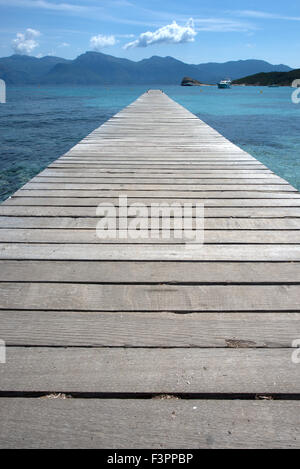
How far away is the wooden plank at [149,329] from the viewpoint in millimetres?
1319

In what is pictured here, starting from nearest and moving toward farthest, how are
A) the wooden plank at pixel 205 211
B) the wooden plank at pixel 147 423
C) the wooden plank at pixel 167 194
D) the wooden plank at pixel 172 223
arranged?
1. the wooden plank at pixel 147 423
2. the wooden plank at pixel 172 223
3. the wooden plank at pixel 205 211
4. the wooden plank at pixel 167 194

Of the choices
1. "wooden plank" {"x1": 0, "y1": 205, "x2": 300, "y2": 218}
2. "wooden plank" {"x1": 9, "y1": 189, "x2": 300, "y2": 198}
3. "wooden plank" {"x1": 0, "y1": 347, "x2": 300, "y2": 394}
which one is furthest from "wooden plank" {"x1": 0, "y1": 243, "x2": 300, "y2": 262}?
"wooden plank" {"x1": 9, "y1": 189, "x2": 300, "y2": 198}

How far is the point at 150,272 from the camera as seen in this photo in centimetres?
181

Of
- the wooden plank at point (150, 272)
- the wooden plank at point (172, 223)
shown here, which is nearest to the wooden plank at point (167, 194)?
the wooden plank at point (172, 223)

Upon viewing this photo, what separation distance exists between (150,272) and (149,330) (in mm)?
467

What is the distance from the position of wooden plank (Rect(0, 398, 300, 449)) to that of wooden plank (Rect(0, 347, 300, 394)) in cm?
5

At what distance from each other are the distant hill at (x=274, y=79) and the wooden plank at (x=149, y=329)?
10438cm

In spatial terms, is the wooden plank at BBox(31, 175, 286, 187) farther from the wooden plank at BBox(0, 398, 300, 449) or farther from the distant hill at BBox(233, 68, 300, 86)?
the distant hill at BBox(233, 68, 300, 86)

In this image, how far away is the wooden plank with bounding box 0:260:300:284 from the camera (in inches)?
68.4

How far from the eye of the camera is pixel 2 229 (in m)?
2.29

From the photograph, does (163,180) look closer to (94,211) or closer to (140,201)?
(140,201)

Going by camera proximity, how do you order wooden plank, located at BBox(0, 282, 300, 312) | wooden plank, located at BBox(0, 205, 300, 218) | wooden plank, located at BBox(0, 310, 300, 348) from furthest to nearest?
wooden plank, located at BBox(0, 205, 300, 218), wooden plank, located at BBox(0, 282, 300, 312), wooden plank, located at BBox(0, 310, 300, 348)

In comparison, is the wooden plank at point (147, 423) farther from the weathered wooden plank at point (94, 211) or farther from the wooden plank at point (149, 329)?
the weathered wooden plank at point (94, 211)
